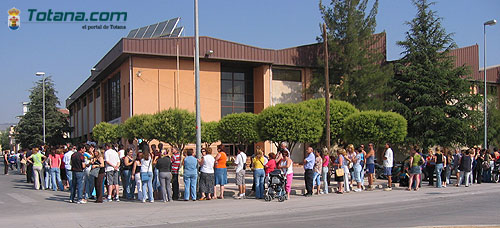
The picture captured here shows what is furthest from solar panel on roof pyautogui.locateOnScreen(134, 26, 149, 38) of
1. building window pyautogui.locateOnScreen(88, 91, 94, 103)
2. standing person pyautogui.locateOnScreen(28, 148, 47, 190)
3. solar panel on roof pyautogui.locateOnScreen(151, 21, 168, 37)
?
standing person pyautogui.locateOnScreen(28, 148, 47, 190)

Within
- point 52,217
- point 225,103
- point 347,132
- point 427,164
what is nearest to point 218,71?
point 225,103

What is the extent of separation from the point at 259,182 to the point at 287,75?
27.2m

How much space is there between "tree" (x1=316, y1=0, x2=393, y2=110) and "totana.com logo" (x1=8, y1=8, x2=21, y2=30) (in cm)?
2474

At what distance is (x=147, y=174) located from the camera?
14.3m

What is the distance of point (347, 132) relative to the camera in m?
24.0

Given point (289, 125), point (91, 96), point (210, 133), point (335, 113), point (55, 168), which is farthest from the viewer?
point (91, 96)

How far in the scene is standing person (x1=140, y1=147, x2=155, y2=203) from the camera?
1428 centimetres

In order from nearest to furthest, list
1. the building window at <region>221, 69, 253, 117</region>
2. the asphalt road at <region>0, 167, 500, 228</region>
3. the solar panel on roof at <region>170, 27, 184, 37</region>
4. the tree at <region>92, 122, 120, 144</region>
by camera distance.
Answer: the asphalt road at <region>0, 167, 500, 228</region> < the tree at <region>92, 122, 120, 144</region> < the solar panel on roof at <region>170, 27, 184, 37</region> < the building window at <region>221, 69, 253, 117</region>

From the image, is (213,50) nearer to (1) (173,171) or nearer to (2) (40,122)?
(1) (173,171)

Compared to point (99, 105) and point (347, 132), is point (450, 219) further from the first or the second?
point (99, 105)

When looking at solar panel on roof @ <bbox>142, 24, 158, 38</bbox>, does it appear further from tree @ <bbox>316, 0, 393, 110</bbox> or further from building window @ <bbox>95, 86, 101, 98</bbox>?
tree @ <bbox>316, 0, 393, 110</bbox>

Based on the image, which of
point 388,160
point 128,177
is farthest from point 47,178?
point 388,160

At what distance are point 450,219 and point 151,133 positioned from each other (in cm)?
2195

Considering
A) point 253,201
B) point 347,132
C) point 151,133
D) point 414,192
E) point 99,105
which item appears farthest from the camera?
point 99,105
